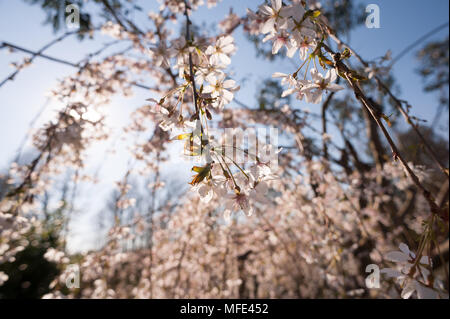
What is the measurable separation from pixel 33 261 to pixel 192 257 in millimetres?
4667

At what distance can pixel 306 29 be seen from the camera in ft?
2.16

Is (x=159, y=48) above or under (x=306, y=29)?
above

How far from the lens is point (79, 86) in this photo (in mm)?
2252

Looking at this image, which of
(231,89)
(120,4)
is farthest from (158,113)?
(120,4)

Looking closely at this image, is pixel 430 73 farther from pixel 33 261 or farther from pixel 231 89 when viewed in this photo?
pixel 33 261

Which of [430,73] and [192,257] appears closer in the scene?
[192,257]

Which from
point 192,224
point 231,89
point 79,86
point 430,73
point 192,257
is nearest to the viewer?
point 231,89

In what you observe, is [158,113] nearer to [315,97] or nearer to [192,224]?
[315,97]

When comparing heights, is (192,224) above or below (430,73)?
below

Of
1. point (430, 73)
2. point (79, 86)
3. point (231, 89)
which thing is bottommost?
point (231, 89)
